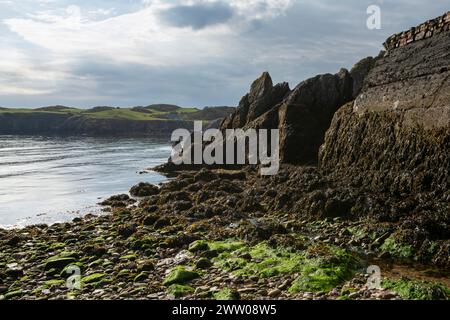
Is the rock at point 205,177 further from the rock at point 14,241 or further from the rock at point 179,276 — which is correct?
the rock at point 179,276

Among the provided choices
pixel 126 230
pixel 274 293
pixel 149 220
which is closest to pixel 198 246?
pixel 126 230

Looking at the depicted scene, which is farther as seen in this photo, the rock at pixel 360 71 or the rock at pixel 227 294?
the rock at pixel 360 71

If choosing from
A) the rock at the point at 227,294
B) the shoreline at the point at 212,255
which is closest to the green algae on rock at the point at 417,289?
the shoreline at the point at 212,255

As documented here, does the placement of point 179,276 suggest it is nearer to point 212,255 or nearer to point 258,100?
point 212,255

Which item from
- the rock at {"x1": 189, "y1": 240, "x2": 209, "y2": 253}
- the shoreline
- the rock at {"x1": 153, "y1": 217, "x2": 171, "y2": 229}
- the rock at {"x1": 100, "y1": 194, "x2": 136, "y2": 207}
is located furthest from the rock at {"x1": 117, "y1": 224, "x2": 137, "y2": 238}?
the rock at {"x1": 100, "y1": 194, "x2": 136, "y2": 207}

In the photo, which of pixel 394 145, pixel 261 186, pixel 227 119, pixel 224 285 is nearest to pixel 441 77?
pixel 394 145

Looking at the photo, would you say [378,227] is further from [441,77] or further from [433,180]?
[441,77]

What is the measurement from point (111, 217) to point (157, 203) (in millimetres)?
3754

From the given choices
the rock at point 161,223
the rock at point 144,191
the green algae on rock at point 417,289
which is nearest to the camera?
the green algae on rock at point 417,289

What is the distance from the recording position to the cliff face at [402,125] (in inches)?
699

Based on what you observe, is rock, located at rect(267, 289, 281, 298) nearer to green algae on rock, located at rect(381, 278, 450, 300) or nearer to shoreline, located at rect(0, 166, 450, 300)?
shoreline, located at rect(0, 166, 450, 300)

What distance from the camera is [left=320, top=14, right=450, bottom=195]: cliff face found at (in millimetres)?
17766

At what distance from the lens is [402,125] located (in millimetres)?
20516
